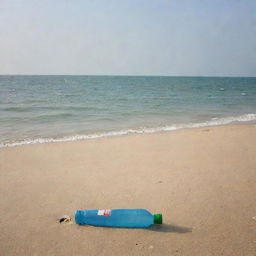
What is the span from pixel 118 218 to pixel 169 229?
0.58 meters

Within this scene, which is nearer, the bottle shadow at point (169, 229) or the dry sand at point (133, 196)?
the dry sand at point (133, 196)

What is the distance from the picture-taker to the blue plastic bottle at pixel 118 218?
8.66 ft

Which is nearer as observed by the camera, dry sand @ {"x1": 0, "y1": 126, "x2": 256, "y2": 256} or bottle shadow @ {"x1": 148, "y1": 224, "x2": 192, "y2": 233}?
dry sand @ {"x1": 0, "y1": 126, "x2": 256, "y2": 256}

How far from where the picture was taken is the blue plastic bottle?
2639 millimetres

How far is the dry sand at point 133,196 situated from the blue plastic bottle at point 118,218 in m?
0.08

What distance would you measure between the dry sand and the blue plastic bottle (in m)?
0.08

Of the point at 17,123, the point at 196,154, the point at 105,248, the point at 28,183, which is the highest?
the point at 17,123

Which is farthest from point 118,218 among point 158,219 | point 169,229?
point 169,229

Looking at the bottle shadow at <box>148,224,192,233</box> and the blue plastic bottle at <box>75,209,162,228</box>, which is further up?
the blue plastic bottle at <box>75,209,162,228</box>

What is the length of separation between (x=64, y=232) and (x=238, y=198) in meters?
2.26

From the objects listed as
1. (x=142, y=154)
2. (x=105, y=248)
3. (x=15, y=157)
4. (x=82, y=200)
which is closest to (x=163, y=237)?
(x=105, y=248)

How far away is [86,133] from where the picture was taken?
8.41m

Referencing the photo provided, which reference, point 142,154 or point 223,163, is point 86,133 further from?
point 223,163

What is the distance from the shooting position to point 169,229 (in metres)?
2.60
